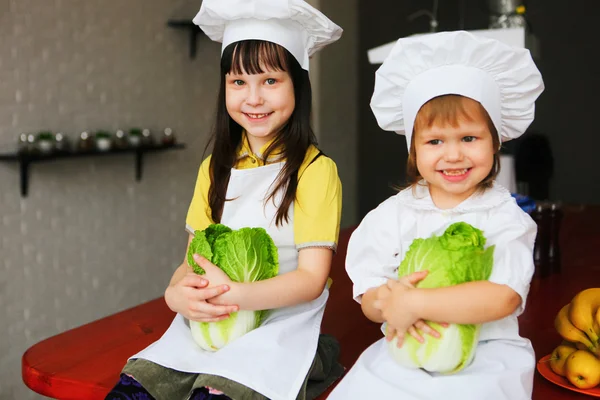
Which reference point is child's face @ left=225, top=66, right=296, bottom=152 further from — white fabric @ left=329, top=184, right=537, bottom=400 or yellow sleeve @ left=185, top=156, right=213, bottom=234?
white fabric @ left=329, top=184, right=537, bottom=400

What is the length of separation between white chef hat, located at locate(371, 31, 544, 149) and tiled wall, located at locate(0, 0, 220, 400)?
6.78 ft

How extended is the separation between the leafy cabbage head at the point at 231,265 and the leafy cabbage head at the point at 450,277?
33cm

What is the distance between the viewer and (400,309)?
117cm

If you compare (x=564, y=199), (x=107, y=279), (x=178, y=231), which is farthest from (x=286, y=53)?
(x=564, y=199)

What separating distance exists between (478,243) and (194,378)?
0.61 m

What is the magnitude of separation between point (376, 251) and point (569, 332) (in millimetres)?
463

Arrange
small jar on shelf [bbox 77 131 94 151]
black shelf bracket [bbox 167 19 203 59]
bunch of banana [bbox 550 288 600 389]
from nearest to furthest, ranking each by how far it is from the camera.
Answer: bunch of banana [bbox 550 288 600 389], small jar on shelf [bbox 77 131 94 151], black shelf bracket [bbox 167 19 203 59]

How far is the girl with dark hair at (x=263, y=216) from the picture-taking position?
1284 millimetres

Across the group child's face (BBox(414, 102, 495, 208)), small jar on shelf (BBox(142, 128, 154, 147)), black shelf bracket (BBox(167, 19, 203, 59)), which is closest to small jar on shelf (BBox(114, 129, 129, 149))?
small jar on shelf (BBox(142, 128, 154, 147))

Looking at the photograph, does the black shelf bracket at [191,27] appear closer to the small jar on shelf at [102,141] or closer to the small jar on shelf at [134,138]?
the small jar on shelf at [134,138]

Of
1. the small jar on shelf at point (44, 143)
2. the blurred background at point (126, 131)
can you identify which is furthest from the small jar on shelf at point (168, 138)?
the small jar on shelf at point (44, 143)

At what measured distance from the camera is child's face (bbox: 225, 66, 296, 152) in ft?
4.76

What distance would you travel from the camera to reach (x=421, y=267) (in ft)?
3.92

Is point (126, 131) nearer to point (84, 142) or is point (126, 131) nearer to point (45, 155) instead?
point (84, 142)
